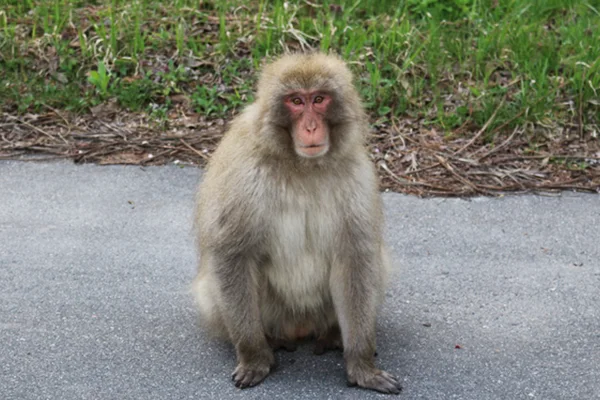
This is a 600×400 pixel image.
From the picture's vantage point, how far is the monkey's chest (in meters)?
3.82

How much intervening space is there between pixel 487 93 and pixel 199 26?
Answer: 7.40 feet

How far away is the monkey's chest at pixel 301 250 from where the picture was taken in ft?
12.5

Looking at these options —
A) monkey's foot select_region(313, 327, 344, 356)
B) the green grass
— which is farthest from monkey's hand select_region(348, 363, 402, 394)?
the green grass

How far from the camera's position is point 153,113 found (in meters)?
6.72

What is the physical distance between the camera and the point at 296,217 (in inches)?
150

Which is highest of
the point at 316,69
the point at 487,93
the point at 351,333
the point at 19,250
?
the point at 316,69

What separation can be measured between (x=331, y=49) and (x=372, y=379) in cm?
330

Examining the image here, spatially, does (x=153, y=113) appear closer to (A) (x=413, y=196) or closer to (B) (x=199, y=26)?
(B) (x=199, y=26)

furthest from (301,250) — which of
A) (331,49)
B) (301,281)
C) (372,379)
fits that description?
(331,49)

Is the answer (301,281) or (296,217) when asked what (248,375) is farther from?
(296,217)

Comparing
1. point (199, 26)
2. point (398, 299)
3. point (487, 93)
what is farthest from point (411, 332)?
point (199, 26)

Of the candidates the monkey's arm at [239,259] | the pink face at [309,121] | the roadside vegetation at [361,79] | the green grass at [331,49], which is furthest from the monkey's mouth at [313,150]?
the green grass at [331,49]

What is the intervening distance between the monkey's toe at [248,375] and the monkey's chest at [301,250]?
1.00ft

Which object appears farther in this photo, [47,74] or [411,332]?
[47,74]
